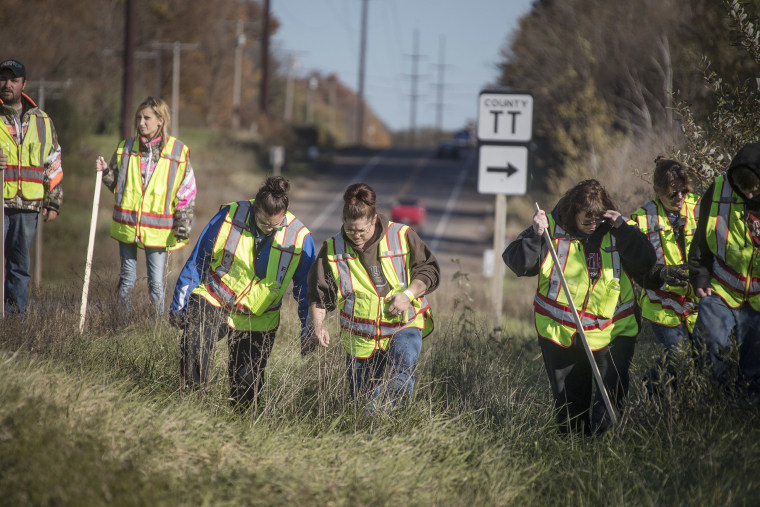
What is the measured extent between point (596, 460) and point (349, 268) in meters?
1.75

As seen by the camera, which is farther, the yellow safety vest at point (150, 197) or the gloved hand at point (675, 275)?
the yellow safety vest at point (150, 197)

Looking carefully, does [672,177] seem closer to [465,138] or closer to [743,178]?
[743,178]

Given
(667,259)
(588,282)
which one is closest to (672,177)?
(667,259)

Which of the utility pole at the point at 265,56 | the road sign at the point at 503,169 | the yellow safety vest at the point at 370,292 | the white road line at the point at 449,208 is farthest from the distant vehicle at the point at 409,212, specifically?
the yellow safety vest at the point at 370,292

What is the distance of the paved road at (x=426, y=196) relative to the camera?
32.4 metres

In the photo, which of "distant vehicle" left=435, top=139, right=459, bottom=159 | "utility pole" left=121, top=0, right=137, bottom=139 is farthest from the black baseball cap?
"distant vehicle" left=435, top=139, right=459, bottom=159

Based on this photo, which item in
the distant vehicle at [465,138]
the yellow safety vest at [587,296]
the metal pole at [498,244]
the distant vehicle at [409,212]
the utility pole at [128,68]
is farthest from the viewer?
the distant vehicle at [465,138]

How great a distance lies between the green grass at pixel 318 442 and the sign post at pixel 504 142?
3.45 meters

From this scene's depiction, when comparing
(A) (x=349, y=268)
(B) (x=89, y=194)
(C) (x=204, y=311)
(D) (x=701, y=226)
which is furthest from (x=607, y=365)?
(B) (x=89, y=194)

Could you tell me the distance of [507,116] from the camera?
29.5 feet

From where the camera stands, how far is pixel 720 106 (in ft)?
20.8

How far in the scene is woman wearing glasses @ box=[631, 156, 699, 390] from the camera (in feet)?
18.2

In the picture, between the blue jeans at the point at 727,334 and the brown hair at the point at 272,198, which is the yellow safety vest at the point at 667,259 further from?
the brown hair at the point at 272,198

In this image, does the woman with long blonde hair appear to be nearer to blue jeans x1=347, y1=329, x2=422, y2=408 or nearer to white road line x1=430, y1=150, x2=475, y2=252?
blue jeans x1=347, y1=329, x2=422, y2=408
